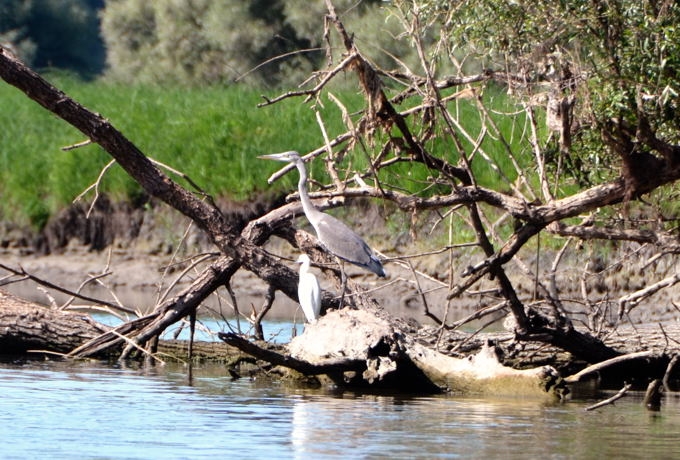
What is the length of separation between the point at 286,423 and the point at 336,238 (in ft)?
10.4

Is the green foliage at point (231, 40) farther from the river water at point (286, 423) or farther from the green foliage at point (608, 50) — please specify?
the river water at point (286, 423)

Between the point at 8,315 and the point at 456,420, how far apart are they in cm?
431

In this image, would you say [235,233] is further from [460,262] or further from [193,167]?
[193,167]

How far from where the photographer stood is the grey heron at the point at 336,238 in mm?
10742

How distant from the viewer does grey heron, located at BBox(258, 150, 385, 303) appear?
10742mm

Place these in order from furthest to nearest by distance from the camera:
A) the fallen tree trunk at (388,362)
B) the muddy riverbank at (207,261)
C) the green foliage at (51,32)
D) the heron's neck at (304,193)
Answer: the green foliage at (51,32) < the muddy riverbank at (207,261) < the heron's neck at (304,193) < the fallen tree trunk at (388,362)

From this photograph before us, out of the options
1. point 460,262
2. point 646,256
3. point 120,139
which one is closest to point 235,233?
point 120,139

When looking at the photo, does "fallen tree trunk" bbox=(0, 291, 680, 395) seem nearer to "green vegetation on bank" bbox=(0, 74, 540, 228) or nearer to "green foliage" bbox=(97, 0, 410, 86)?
"green vegetation on bank" bbox=(0, 74, 540, 228)

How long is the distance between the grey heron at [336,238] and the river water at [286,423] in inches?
54.3

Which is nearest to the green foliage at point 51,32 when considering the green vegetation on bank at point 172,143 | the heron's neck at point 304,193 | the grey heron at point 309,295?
the green vegetation on bank at point 172,143

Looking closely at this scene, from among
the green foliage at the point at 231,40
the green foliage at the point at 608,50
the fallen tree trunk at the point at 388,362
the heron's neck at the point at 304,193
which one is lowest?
the fallen tree trunk at the point at 388,362

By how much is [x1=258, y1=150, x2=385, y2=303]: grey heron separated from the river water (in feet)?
4.52

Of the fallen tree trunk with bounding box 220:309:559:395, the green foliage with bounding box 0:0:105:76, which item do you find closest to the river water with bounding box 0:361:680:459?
the fallen tree trunk with bounding box 220:309:559:395

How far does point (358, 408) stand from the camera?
28.3ft
